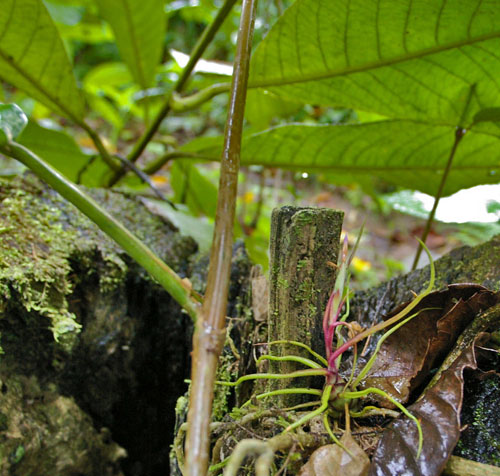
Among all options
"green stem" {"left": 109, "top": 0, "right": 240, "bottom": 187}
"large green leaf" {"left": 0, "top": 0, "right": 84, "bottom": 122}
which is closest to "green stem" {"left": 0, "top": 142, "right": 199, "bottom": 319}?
"large green leaf" {"left": 0, "top": 0, "right": 84, "bottom": 122}

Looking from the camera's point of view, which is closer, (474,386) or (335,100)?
(474,386)

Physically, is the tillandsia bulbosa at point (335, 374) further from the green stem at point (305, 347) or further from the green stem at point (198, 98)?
the green stem at point (198, 98)

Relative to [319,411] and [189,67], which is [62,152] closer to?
[189,67]

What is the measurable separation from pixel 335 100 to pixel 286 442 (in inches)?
30.6

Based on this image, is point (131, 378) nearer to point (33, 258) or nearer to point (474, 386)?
point (33, 258)

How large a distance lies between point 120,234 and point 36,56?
72 centimetres

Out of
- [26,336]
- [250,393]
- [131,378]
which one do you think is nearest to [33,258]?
[26,336]

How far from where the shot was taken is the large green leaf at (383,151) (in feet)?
3.67

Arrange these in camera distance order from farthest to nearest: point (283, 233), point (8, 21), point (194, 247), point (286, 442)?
point (194, 247), point (8, 21), point (283, 233), point (286, 442)

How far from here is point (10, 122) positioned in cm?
69

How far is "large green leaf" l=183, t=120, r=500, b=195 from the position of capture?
3.67ft

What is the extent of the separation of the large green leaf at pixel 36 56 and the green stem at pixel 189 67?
255 millimetres

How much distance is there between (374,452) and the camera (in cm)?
55

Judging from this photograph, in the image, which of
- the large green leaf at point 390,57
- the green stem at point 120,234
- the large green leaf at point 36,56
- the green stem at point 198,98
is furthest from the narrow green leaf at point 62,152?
the green stem at point 120,234
